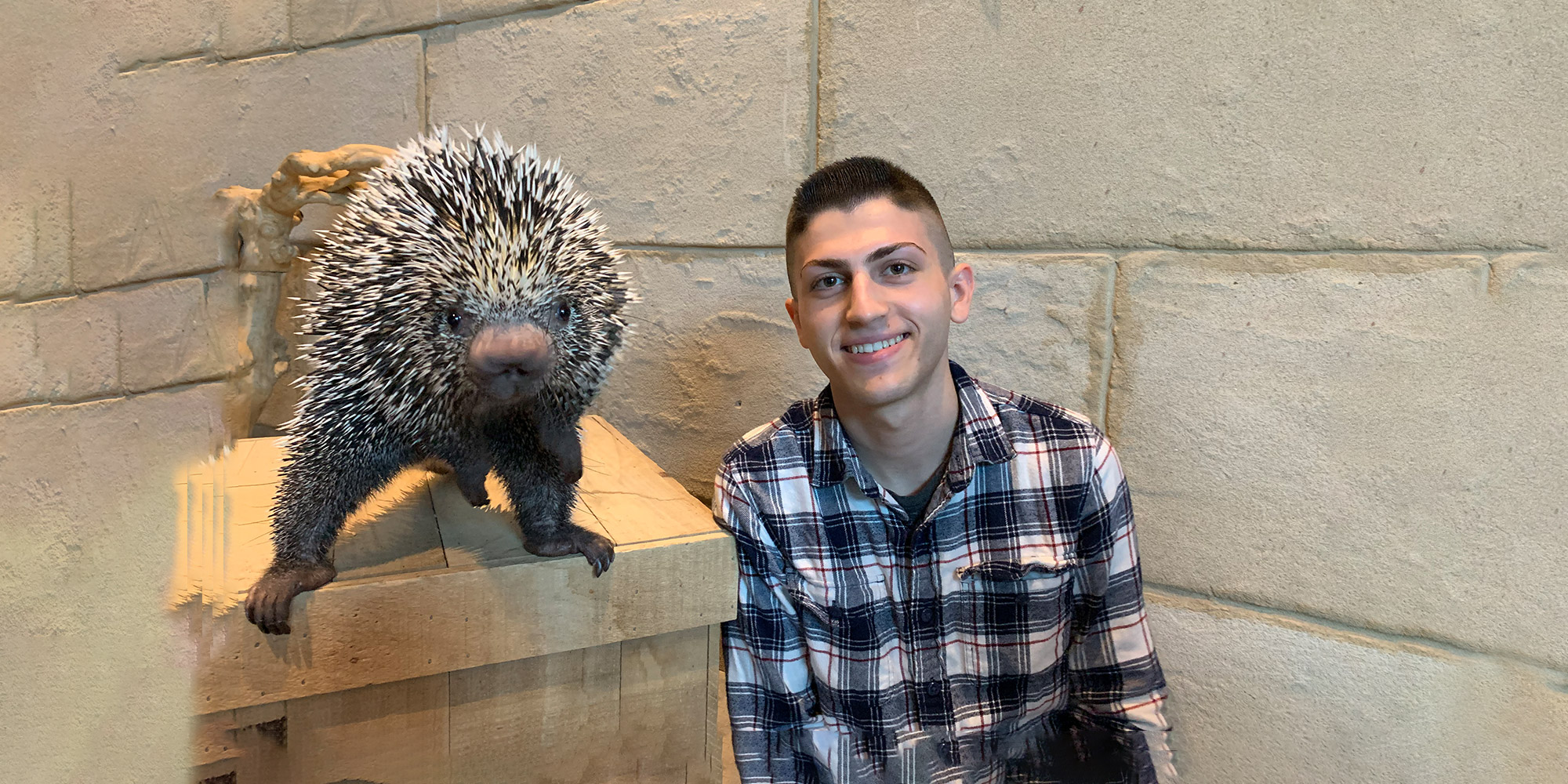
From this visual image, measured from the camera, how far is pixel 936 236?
3.51 feet

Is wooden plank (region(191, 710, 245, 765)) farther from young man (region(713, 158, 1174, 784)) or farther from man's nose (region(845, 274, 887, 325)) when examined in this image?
man's nose (region(845, 274, 887, 325))

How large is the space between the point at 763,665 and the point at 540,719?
0.31 m

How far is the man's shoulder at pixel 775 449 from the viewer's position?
1.12m

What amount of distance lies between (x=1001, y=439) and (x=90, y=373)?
3.03 ft

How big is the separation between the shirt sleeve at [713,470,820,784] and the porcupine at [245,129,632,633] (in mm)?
289

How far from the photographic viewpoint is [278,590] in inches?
28.3

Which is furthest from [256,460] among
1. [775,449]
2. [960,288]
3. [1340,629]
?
[1340,629]

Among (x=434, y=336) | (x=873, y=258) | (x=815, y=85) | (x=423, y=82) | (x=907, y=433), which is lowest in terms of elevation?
(x=907, y=433)

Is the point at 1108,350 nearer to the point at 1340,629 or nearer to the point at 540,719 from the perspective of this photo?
the point at 1340,629

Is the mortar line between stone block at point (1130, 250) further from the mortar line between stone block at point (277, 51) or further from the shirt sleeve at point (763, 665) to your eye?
the mortar line between stone block at point (277, 51)

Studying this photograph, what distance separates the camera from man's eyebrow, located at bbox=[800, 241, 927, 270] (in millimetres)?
994

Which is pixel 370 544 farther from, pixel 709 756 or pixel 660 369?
pixel 660 369

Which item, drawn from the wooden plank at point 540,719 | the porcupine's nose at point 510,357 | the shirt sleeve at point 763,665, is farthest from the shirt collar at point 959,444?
the porcupine's nose at point 510,357

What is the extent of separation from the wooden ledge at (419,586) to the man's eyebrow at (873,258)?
36 centimetres
